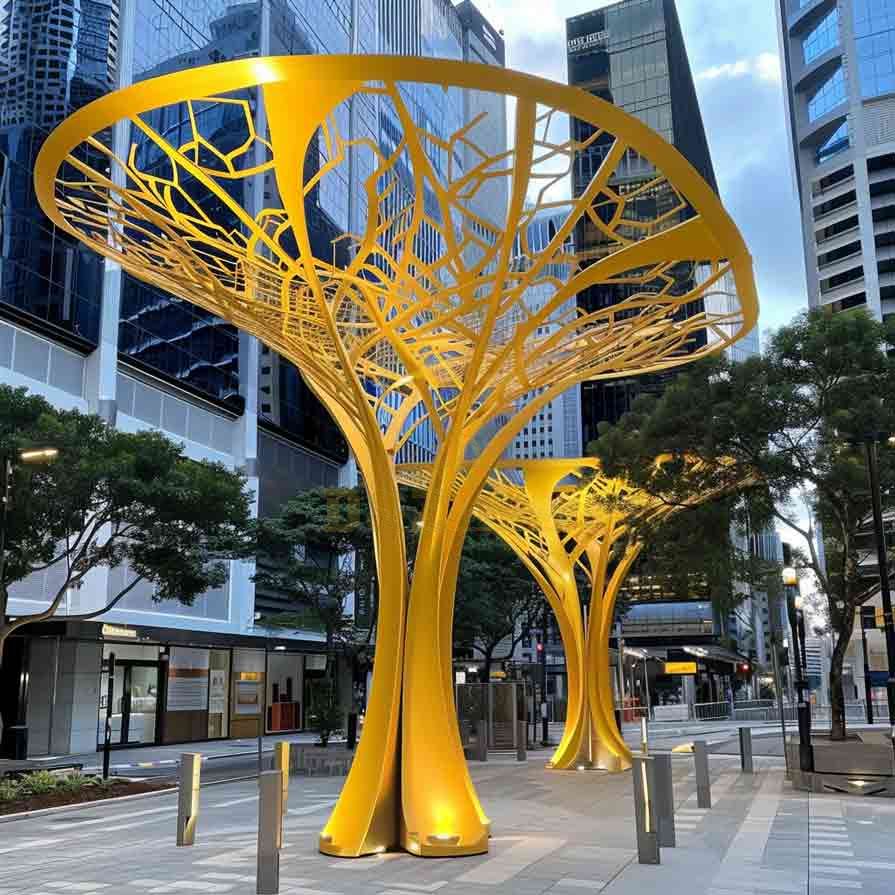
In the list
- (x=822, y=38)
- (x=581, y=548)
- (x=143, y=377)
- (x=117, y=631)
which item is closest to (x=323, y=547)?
(x=117, y=631)

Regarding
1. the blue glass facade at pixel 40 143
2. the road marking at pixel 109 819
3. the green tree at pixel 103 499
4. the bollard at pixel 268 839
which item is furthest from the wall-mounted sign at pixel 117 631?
→ the bollard at pixel 268 839

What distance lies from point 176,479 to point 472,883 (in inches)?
516

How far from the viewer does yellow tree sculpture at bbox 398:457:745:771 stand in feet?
70.8

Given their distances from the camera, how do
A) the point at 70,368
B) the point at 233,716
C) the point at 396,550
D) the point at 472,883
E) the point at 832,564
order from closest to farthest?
the point at 472,883, the point at 396,550, the point at 832,564, the point at 70,368, the point at 233,716

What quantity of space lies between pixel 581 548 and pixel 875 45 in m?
92.2

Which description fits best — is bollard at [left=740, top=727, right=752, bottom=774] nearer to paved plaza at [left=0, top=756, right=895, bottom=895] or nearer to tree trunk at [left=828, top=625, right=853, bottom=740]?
tree trunk at [left=828, top=625, right=853, bottom=740]

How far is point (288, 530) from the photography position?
28.4 metres

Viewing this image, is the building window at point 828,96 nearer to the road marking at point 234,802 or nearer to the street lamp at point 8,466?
the street lamp at point 8,466

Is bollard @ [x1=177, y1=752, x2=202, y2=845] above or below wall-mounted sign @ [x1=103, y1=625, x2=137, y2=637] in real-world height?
below

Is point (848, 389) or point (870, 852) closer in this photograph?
point (870, 852)

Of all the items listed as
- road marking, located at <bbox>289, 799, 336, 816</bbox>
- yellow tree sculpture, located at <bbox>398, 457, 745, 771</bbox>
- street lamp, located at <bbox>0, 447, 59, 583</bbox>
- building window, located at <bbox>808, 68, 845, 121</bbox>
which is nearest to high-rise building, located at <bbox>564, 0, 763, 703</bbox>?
building window, located at <bbox>808, 68, 845, 121</bbox>

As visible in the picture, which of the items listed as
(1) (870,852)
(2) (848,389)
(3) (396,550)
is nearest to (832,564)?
(2) (848,389)

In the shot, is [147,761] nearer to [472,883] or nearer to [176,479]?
[176,479]

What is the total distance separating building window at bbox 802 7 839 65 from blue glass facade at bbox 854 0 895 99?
7.81 ft
